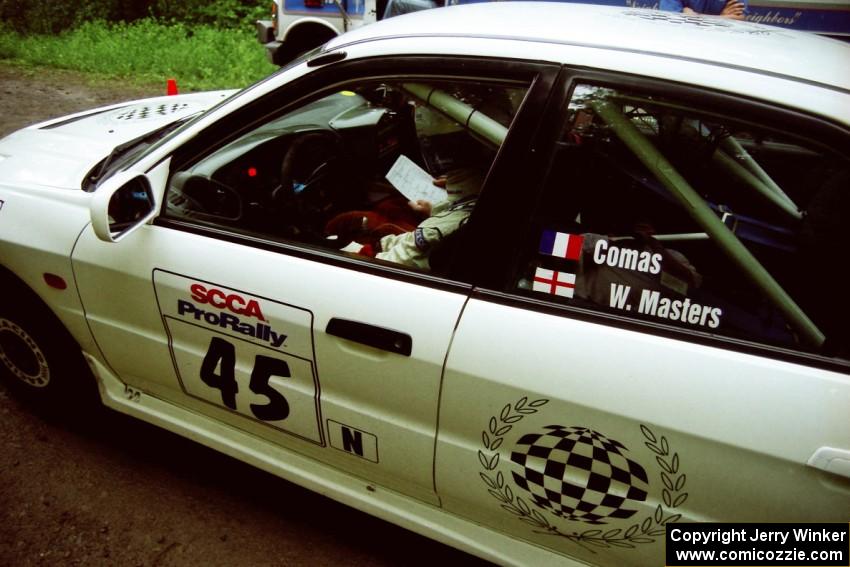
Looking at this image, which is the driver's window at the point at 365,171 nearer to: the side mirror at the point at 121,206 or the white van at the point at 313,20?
the side mirror at the point at 121,206

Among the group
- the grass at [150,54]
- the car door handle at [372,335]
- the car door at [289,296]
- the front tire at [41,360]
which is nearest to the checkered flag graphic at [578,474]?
the car door at [289,296]

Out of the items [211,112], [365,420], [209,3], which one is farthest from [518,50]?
[209,3]

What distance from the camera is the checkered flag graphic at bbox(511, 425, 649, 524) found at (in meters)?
1.48

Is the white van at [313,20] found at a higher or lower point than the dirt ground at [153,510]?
higher

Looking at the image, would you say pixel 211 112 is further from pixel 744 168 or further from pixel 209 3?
pixel 209 3

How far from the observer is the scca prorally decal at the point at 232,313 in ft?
5.94

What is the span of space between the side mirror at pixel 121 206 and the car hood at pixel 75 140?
1.17 feet

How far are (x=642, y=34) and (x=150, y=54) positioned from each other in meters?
9.21

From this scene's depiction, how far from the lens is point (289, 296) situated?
175 cm

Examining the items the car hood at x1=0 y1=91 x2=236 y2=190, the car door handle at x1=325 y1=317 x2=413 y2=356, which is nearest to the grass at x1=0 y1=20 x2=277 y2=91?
the car hood at x1=0 y1=91 x2=236 y2=190

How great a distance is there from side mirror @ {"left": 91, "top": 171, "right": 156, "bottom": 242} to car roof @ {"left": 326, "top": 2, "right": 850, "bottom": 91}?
0.76 meters

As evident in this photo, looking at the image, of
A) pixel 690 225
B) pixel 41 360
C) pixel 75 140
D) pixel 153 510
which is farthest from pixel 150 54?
pixel 690 225

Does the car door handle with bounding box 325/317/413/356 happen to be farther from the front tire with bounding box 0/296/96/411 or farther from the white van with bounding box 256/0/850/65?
the white van with bounding box 256/0/850/65

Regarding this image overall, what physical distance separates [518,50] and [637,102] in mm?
336
